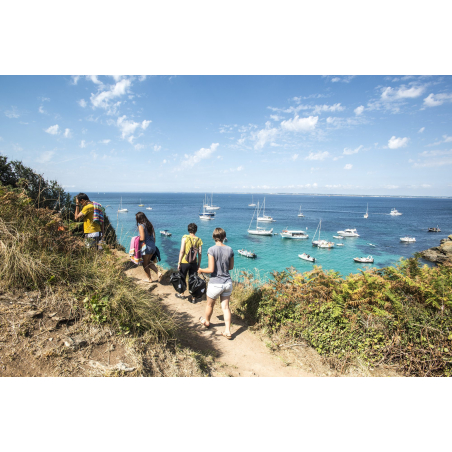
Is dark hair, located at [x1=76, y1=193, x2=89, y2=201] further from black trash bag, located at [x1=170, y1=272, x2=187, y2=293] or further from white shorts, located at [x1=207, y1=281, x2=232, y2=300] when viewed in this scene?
white shorts, located at [x1=207, y1=281, x2=232, y2=300]

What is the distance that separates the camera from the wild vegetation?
339 cm

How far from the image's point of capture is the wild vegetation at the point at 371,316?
11.1 ft

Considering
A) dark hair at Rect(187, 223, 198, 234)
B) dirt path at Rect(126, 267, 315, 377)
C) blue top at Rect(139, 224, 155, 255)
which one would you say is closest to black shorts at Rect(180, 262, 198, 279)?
dark hair at Rect(187, 223, 198, 234)

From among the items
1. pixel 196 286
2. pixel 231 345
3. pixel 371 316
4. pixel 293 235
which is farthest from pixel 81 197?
pixel 293 235

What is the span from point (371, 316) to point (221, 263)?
282 centimetres

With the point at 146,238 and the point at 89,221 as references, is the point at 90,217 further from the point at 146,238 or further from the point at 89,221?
the point at 146,238

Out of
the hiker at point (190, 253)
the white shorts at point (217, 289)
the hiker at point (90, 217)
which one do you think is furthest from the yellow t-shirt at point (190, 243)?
the hiker at point (90, 217)

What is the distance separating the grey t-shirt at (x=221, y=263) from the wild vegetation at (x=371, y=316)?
1.33 meters

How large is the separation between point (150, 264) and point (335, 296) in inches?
186

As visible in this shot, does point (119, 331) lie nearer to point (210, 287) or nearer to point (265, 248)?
point (210, 287)

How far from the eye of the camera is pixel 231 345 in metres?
4.11

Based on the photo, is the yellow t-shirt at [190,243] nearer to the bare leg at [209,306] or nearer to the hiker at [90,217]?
the bare leg at [209,306]

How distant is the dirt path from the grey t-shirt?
1134mm

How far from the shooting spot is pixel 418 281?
4047 mm
